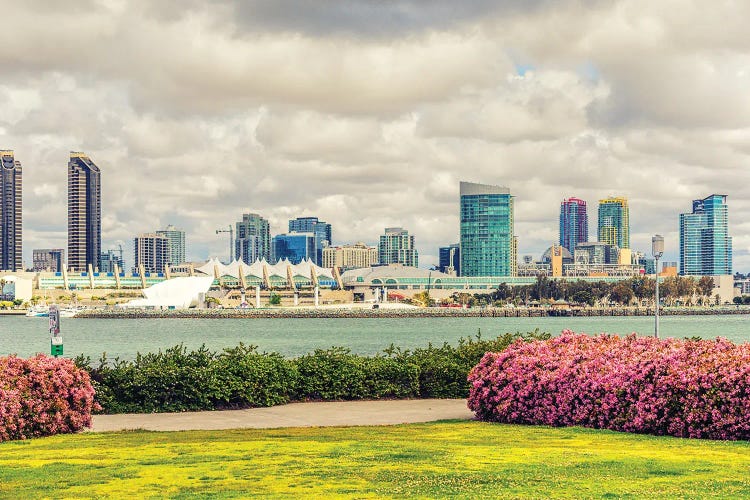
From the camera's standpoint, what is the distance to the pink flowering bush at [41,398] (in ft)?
39.1

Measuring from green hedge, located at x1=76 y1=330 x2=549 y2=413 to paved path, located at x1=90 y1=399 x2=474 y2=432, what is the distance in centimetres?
35

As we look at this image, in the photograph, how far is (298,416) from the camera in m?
15.0

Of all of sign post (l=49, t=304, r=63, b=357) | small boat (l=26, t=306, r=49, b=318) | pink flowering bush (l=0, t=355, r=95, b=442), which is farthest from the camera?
small boat (l=26, t=306, r=49, b=318)

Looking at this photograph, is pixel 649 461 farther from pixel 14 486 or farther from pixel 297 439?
pixel 14 486

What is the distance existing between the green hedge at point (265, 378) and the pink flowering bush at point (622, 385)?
2.98 m

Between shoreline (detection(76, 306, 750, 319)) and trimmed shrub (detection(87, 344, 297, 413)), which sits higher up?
trimmed shrub (detection(87, 344, 297, 413))

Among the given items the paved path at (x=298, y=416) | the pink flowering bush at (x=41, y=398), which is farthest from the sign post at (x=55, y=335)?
the pink flowering bush at (x=41, y=398)

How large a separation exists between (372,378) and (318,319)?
103 metres

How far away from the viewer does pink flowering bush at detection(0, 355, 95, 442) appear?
11922mm

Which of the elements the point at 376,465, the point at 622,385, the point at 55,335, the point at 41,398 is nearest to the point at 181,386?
the point at 55,335

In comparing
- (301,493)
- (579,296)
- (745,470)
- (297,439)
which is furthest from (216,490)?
(579,296)

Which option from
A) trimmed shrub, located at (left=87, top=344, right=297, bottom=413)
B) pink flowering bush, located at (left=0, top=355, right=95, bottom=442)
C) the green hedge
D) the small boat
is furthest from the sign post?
the small boat

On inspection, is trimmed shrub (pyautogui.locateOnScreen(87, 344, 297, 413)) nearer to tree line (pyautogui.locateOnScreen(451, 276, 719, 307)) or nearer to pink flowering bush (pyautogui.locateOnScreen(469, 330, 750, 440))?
pink flowering bush (pyautogui.locateOnScreen(469, 330, 750, 440))

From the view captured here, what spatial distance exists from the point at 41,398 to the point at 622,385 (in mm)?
7430
